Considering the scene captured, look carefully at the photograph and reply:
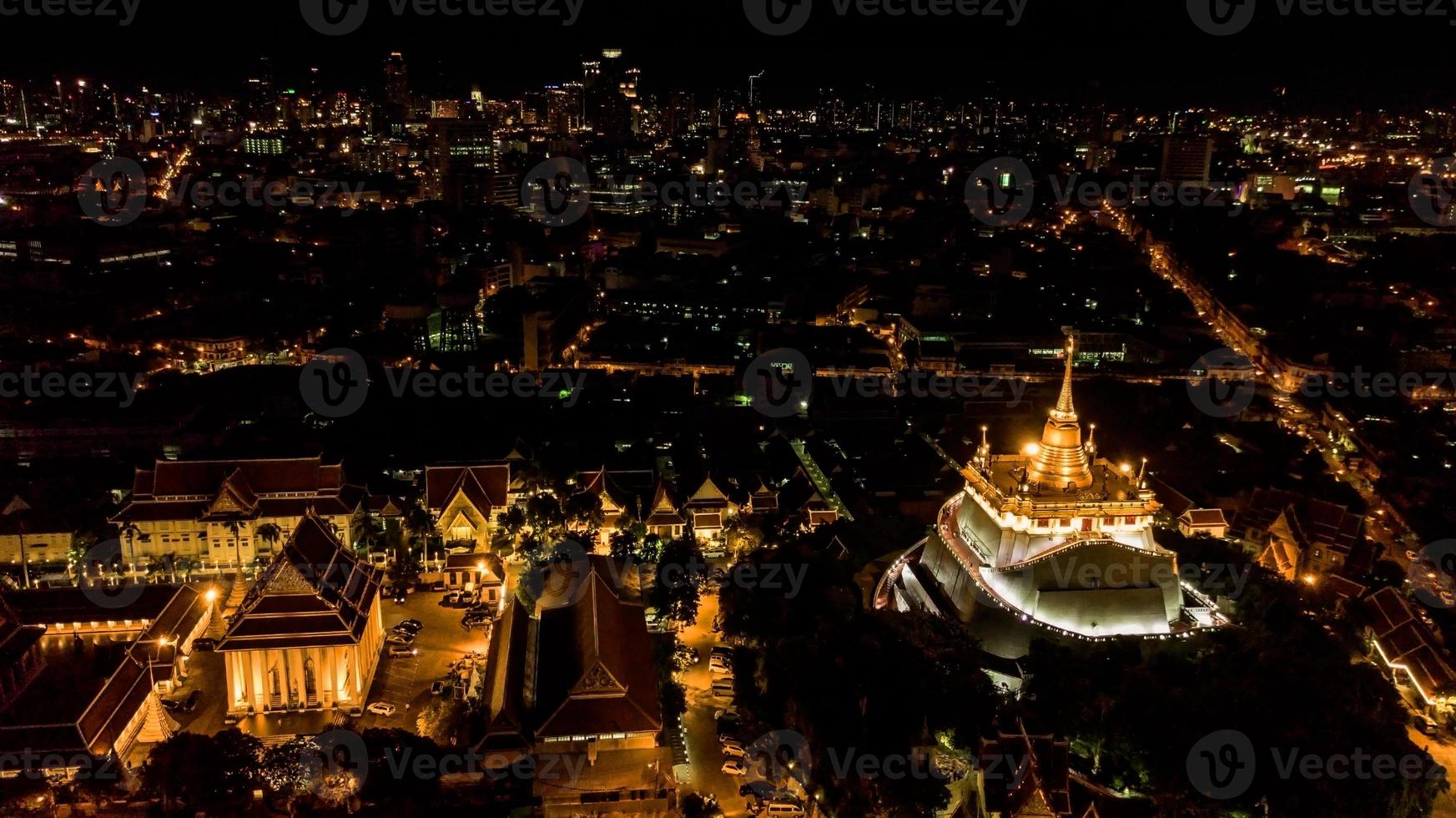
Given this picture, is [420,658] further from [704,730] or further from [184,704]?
[704,730]

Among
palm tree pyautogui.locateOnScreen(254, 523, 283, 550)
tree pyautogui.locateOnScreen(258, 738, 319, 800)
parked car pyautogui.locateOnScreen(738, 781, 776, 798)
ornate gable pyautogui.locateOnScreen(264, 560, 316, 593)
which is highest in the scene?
ornate gable pyautogui.locateOnScreen(264, 560, 316, 593)

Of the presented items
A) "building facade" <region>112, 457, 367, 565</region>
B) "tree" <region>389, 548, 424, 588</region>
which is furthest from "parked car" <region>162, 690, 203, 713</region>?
"building facade" <region>112, 457, 367, 565</region>

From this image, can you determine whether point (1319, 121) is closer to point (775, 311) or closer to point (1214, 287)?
point (1214, 287)

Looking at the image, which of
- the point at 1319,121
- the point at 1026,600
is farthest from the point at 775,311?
the point at 1319,121

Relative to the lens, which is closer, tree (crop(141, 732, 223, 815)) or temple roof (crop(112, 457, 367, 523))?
tree (crop(141, 732, 223, 815))

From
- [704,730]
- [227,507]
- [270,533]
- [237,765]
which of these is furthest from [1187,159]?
[237,765]

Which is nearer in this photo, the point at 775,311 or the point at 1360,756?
the point at 1360,756

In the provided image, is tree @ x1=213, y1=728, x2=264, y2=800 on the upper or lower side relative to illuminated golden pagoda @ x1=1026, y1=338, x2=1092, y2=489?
lower

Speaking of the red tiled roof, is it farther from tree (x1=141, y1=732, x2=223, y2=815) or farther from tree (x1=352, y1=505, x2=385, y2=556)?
tree (x1=141, y1=732, x2=223, y2=815)

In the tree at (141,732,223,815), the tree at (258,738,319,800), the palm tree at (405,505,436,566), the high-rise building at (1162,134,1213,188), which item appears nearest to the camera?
the tree at (141,732,223,815)
